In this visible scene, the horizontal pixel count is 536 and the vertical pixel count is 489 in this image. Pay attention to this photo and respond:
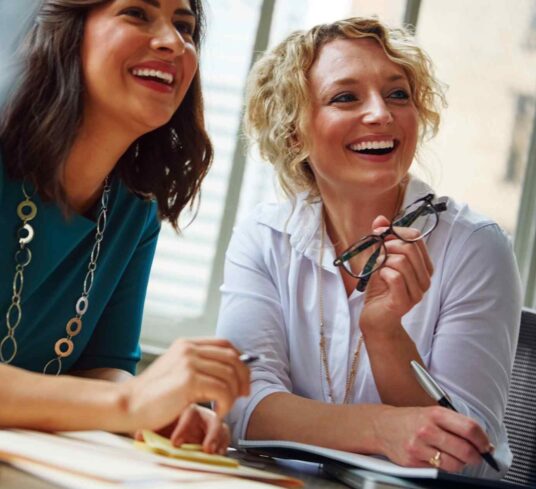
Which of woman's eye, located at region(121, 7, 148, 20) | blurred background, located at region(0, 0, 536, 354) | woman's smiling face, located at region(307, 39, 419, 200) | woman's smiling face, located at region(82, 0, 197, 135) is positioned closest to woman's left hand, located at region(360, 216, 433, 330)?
woman's smiling face, located at region(307, 39, 419, 200)

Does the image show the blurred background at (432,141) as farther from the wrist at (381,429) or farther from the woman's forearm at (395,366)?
the wrist at (381,429)

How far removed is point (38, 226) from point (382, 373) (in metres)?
0.63

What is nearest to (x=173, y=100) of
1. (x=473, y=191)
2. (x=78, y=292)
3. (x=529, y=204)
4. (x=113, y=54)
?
(x=113, y=54)

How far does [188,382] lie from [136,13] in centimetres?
76

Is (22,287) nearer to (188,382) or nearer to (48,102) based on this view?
(48,102)

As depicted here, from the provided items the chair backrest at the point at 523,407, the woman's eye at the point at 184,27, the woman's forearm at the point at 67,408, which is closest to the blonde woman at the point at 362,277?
the chair backrest at the point at 523,407

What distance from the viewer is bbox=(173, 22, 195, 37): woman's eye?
155cm

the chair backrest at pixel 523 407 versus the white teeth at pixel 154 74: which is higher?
the white teeth at pixel 154 74

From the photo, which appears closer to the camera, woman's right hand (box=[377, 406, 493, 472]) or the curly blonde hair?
woman's right hand (box=[377, 406, 493, 472])

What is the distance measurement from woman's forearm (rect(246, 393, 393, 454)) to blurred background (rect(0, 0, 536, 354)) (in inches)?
48.6

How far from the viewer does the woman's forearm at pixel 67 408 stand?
3.27 feet

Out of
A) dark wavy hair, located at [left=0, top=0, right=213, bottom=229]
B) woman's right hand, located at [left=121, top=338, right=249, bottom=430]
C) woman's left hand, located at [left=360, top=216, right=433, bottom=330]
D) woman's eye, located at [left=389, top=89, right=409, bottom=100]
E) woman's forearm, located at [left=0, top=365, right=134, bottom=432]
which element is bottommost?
woman's forearm, located at [left=0, top=365, right=134, bottom=432]

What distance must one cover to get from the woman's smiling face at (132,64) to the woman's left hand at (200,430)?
514 mm

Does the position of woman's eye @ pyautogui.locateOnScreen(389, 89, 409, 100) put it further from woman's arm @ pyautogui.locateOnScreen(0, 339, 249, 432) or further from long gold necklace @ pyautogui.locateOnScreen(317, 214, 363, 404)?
woman's arm @ pyautogui.locateOnScreen(0, 339, 249, 432)
